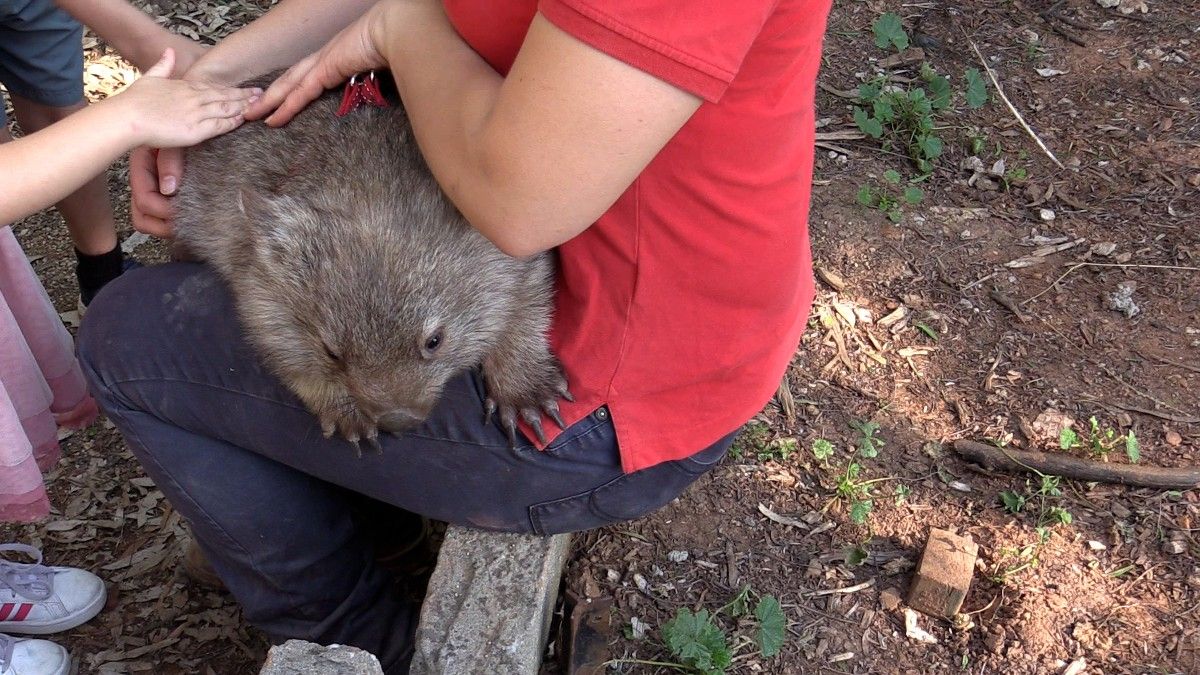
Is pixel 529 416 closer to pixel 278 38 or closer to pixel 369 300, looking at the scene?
pixel 369 300

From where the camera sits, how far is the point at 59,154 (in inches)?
82.3

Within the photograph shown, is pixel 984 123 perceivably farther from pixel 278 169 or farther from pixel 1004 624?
pixel 278 169

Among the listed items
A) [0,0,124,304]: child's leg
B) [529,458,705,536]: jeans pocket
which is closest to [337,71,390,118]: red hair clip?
[529,458,705,536]: jeans pocket

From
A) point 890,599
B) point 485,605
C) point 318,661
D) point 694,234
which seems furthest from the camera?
point 890,599

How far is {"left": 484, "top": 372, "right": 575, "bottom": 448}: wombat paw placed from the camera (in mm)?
2049

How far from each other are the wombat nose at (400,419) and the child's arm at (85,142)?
2.55 feet

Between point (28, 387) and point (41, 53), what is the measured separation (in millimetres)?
1452

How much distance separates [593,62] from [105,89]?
454cm

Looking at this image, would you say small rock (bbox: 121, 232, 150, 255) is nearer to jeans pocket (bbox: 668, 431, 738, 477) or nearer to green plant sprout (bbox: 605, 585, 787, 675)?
green plant sprout (bbox: 605, 585, 787, 675)

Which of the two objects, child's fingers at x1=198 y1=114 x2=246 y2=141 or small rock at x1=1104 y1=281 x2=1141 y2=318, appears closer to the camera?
child's fingers at x1=198 y1=114 x2=246 y2=141

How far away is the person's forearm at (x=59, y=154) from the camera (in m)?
2.08

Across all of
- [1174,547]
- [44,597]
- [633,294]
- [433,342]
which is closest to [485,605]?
[433,342]

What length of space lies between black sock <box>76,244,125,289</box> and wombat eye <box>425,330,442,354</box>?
2401 mm

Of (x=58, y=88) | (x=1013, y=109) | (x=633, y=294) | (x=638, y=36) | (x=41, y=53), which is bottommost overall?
(x=1013, y=109)
